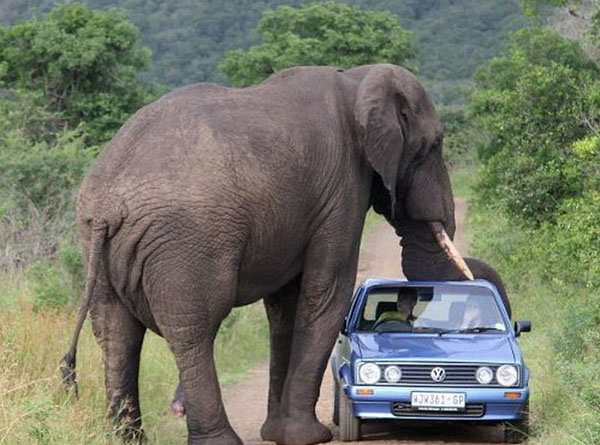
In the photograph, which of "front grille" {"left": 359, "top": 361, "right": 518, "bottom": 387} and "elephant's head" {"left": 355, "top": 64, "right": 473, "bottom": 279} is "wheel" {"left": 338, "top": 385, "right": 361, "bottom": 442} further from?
"elephant's head" {"left": 355, "top": 64, "right": 473, "bottom": 279}

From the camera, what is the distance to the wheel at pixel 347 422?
11250mm

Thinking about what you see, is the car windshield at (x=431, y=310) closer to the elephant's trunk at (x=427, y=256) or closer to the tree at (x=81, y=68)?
the elephant's trunk at (x=427, y=256)

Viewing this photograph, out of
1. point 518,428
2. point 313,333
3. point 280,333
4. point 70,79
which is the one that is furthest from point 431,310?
point 70,79

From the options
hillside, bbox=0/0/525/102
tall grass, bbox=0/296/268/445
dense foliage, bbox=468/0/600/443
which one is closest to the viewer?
tall grass, bbox=0/296/268/445

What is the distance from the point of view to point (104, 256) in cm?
1060

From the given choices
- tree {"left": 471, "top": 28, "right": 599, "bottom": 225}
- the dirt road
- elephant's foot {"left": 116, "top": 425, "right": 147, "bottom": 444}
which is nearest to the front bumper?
the dirt road

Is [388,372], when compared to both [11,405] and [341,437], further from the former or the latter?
[11,405]

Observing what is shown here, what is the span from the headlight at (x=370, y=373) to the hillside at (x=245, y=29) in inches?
2219

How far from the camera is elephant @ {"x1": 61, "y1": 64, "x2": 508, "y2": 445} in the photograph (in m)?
10.4

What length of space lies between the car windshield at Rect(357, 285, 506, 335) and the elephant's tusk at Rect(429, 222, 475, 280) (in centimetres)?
47

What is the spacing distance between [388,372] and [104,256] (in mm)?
2215

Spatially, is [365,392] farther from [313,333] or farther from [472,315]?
[472,315]

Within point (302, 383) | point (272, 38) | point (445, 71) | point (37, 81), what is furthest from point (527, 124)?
point (445, 71)

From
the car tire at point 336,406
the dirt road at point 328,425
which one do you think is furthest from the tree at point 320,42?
the car tire at point 336,406
